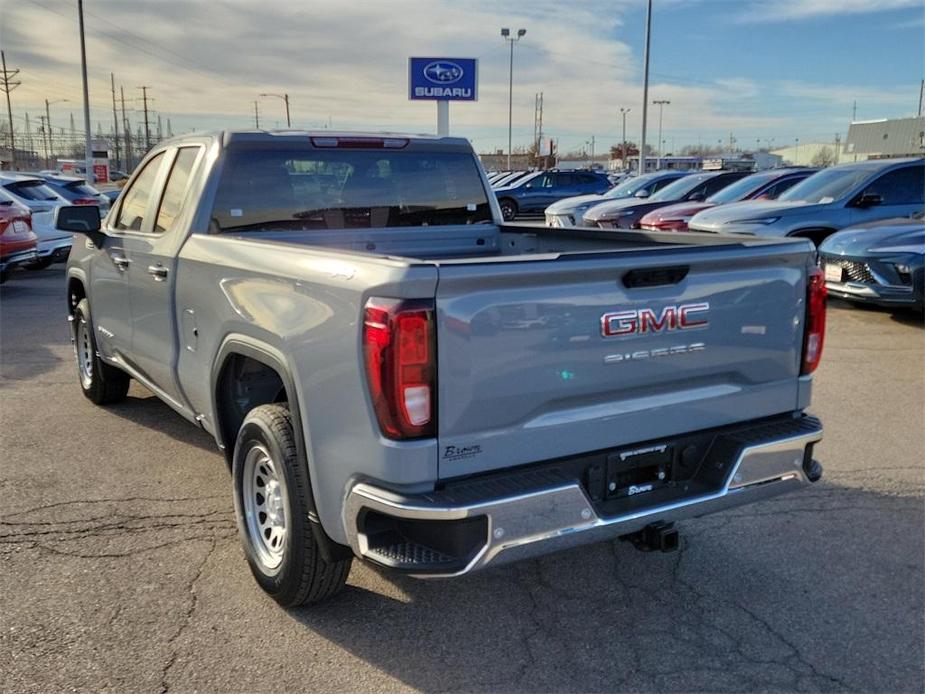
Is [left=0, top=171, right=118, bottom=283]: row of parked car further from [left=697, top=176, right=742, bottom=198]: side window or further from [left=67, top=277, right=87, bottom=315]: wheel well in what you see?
[left=697, top=176, right=742, bottom=198]: side window

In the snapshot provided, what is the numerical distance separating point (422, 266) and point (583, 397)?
780mm

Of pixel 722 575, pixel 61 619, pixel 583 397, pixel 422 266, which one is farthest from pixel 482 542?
pixel 61 619

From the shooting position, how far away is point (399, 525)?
2828mm

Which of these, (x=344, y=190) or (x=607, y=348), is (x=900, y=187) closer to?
(x=344, y=190)

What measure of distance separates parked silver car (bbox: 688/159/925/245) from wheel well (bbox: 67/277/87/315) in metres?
7.70

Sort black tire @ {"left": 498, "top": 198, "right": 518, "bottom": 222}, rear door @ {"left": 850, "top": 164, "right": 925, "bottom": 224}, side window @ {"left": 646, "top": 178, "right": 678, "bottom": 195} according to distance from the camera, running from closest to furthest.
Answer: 1. rear door @ {"left": 850, "top": 164, "right": 925, "bottom": 224}
2. side window @ {"left": 646, "top": 178, "right": 678, "bottom": 195}
3. black tire @ {"left": 498, "top": 198, "right": 518, "bottom": 222}

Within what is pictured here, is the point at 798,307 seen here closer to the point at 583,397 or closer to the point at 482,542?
the point at 583,397

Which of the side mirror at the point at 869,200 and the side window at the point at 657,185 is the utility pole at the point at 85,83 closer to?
the side window at the point at 657,185

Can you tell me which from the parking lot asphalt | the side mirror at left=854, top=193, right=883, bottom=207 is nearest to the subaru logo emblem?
the side mirror at left=854, top=193, right=883, bottom=207

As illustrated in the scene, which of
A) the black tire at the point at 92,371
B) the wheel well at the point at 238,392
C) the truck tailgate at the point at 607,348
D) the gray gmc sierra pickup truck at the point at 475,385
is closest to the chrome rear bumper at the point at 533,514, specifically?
the gray gmc sierra pickup truck at the point at 475,385

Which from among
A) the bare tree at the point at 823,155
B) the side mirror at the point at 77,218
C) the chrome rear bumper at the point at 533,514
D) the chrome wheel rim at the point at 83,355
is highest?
the bare tree at the point at 823,155

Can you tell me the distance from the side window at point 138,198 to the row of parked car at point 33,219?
4.03 metres

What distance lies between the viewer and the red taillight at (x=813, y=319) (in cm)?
346

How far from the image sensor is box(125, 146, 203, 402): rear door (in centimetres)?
440
